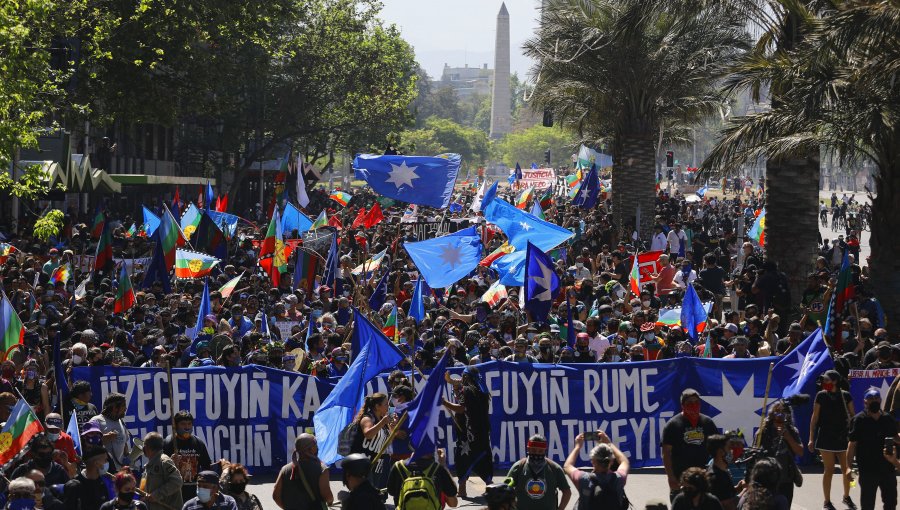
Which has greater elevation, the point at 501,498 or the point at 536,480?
the point at 501,498

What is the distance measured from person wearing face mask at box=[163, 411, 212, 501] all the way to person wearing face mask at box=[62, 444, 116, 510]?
0.66 metres

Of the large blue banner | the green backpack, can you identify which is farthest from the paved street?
the green backpack

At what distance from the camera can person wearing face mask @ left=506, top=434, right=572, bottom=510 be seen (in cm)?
845

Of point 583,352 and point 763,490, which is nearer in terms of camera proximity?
point 763,490

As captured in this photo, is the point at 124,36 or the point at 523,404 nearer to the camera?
the point at 523,404

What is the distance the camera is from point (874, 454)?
10.5 meters

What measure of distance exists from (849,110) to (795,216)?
293cm

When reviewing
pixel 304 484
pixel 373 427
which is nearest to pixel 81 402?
pixel 373 427

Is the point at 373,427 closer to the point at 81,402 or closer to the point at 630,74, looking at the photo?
the point at 81,402

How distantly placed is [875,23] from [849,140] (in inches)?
69.5

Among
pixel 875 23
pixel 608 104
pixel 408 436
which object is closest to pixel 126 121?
pixel 608 104

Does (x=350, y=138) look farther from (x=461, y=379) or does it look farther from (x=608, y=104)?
(x=461, y=379)

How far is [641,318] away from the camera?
14.8 meters

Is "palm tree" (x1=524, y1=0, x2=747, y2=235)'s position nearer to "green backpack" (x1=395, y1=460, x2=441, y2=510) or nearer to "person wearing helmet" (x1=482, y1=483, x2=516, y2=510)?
"green backpack" (x1=395, y1=460, x2=441, y2=510)
